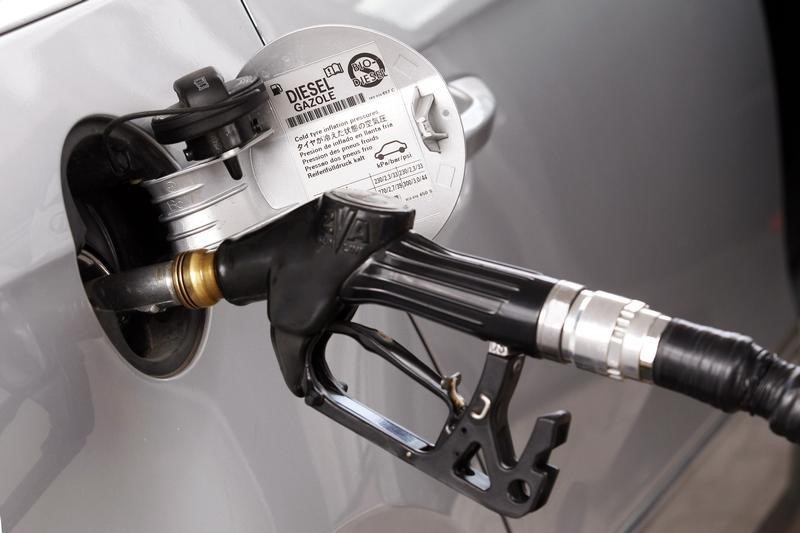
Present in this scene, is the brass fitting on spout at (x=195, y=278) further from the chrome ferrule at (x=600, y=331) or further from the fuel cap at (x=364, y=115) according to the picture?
the chrome ferrule at (x=600, y=331)

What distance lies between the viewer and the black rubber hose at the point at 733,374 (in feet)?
1.87

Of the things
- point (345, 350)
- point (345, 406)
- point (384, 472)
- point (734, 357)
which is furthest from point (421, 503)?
point (734, 357)

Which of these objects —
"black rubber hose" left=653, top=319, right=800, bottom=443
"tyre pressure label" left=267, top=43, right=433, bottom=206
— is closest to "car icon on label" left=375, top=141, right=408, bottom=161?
"tyre pressure label" left=267, top=43, right=433, bottom=206

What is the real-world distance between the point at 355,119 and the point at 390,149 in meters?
0.03

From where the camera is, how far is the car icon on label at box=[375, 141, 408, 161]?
2.63 feet

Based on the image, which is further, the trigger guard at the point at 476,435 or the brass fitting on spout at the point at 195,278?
the brass fitting on spout at the point at 195,278

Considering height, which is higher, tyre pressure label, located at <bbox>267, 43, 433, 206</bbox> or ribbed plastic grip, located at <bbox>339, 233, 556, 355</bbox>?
tyre pressure label, located at <bbox>267, 43, 433, 206</bbox>

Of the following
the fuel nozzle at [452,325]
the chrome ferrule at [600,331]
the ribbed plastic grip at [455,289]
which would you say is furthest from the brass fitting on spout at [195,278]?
the chrome ferrule at [600,331]

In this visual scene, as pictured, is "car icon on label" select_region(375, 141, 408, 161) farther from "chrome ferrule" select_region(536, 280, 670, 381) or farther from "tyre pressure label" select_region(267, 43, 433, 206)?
"chrome ferrule" select_region(536, 280, 670, 381)

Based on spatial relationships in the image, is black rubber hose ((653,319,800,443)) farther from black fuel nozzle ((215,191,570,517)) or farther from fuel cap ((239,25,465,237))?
fuel cap ((239,25,465,237))

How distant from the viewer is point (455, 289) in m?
0.67

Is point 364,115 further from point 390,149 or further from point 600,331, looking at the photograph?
point 600,331

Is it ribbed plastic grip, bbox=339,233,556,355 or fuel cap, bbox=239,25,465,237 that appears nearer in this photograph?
ribbed plastic grip, bbox=339,233,556,355

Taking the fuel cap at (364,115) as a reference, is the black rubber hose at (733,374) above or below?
below
